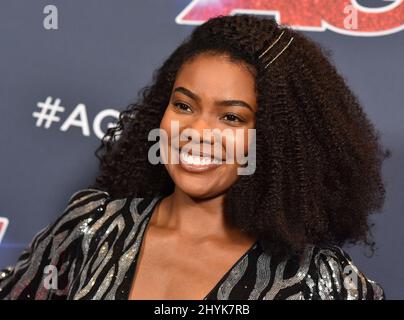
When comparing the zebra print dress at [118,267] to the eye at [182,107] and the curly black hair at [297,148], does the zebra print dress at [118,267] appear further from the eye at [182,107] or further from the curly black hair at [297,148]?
the eye at [182,107]

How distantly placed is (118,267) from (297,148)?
15.6 inches

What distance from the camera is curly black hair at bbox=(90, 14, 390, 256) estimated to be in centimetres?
143

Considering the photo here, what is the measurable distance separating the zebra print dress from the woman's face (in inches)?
6.1

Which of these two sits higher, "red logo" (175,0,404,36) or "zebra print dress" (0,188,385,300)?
"red logo" (175,0,404,36)

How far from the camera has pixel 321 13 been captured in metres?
1.77

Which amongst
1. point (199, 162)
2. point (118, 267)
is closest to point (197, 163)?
point (199, 162)

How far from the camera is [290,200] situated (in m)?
1.47

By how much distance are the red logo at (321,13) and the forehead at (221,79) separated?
0.36m

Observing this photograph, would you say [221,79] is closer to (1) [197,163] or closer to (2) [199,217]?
(1) [197,163]

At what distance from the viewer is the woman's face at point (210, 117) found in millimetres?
→ 1401

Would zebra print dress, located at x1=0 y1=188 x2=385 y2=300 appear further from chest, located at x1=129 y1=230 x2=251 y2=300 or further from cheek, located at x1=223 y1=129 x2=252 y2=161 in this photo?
cheek, located at x1=223 y1=129 x2=252 y2=161

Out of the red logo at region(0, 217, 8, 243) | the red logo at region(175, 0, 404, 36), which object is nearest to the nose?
the red logo at region(175, 0, 404, 36)

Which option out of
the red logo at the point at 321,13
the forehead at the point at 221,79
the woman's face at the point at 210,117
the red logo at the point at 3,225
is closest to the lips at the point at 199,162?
the woman's face at the point at 210,117
